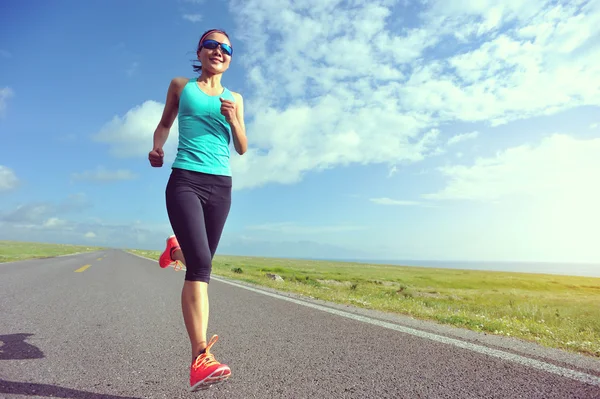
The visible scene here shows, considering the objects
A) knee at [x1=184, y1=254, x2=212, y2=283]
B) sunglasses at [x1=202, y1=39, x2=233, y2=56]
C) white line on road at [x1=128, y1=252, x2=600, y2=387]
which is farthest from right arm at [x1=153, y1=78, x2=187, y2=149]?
white line on road at [x1=128, y1=252, x2=600, y2=387]

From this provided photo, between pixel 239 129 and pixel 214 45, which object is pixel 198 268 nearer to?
pixel 239 129

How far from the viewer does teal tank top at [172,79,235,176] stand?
2.63 metres

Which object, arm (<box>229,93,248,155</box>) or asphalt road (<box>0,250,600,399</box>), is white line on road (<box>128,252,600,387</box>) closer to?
asphalt road (<box>0,250,600,399</box>)

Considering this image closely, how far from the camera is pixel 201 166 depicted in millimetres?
2623

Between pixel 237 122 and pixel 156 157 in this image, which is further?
pixel 156 157

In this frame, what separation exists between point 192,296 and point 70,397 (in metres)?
1.07

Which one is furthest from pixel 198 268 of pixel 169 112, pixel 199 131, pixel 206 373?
pixel 169 112

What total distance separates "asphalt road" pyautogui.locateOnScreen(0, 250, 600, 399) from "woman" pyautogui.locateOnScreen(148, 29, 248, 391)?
0.70 metres

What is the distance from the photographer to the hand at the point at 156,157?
2.89 metres

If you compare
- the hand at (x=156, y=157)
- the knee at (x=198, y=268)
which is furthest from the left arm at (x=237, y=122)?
the knee at (x=198, y=268)

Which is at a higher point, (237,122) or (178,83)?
(178,83)

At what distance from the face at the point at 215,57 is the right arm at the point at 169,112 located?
0.21 metres

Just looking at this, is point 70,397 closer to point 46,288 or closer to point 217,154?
point 217,154

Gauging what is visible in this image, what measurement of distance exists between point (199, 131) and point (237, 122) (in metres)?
0.28
